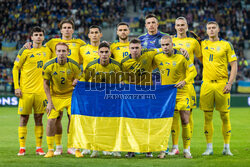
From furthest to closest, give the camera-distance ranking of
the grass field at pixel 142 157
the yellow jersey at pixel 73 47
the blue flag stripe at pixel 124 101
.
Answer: the yellow jersey at pixel 73 47 → the blue flag stripe at pixel 124 101 → the grass field at pixel 142 157

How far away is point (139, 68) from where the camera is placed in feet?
25.1

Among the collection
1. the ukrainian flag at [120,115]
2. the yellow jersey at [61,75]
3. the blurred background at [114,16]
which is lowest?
the ukrainian flag at [120,115]

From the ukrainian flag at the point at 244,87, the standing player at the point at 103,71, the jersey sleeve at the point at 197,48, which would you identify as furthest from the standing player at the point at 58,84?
the ukrainian flag at the point at 244,87

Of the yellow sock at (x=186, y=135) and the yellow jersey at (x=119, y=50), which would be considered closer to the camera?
the yellow sock at (x=186, y=135)

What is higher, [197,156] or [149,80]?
[149,80]

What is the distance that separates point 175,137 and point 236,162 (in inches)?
53.1

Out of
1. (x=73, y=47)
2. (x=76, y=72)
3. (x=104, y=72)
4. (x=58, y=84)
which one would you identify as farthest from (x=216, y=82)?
(x=58, y=84)

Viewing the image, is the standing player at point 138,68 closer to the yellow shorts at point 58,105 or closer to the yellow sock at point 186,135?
the yellow sock at point 186,135

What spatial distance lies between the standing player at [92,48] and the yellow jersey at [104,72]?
26.2 inches

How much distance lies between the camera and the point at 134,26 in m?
27.8

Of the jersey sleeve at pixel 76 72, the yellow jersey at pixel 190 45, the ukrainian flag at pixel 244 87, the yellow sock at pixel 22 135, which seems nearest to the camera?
the jersey sleeve at pixel 76 72

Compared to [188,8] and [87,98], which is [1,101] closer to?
[87,98]

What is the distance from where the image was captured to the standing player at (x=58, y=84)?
7.59m

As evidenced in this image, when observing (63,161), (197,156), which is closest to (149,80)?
(197,156)
